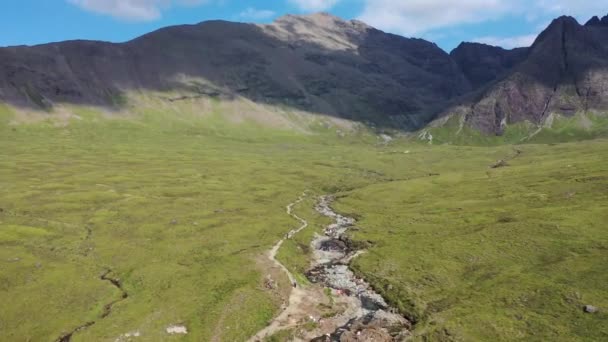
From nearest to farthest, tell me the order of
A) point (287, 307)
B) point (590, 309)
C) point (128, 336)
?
1. point (128, 336)
2. point (590, 309)
3. point (287, 307)

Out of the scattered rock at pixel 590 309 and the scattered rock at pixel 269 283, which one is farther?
the scattered rock at pixel 269 283

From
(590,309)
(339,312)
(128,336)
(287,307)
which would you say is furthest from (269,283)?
(590,309)

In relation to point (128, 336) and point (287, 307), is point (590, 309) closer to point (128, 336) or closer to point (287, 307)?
point (287, 307)

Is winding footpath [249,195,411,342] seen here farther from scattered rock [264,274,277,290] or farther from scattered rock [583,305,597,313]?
scattered rock [583,305,597,313]

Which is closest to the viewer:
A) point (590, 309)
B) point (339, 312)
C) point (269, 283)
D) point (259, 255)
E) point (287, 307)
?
point (590, 309)

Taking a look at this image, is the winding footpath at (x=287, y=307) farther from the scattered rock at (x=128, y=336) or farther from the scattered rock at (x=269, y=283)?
the scattered rock at (x=128, y=336)

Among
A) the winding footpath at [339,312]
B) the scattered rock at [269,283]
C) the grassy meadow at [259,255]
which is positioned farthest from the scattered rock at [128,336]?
the scattered rock at [269,283]

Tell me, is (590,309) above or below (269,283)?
above

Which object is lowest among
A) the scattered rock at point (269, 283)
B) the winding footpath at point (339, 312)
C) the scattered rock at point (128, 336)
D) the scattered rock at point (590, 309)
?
the winding footpath at point (339, 312)
